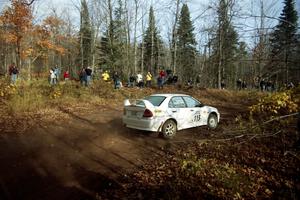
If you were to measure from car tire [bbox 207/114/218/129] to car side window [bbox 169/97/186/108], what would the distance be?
5.79 ft

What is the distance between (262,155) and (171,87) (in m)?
18.6

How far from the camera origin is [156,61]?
5028 cm

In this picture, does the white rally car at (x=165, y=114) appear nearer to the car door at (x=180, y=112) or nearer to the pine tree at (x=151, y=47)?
the car door at (x=180, y=112)

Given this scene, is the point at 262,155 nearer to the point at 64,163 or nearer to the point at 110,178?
the point at 110,178

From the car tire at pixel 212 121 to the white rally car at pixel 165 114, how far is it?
463 millimetres

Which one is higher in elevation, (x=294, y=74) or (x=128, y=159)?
(x=294, y=74)

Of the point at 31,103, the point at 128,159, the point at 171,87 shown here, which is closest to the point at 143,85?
the point at 171,87

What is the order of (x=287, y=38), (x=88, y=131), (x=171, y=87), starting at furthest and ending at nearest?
(x=171, y=87) → (x=88, y=131) → (x=287, y=38)

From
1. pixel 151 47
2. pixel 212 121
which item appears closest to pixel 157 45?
pixel 151 47

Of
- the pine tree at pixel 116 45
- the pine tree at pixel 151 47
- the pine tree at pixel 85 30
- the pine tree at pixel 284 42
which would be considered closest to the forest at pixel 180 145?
the pine tree at pixel 284 42

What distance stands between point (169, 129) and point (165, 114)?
0.62 metres

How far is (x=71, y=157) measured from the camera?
7.76m

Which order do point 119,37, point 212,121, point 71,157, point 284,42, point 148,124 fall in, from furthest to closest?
point 119,37
point 212,121
point 148,124
point 71,157
point 284,42

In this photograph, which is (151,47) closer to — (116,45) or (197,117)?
(116,45)
